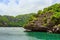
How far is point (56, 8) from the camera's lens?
94375 millimetres

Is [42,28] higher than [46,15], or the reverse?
[46,15]

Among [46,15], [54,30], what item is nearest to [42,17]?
[46,15]

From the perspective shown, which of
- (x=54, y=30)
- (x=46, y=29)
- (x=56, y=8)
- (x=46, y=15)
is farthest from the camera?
(x=56, y=8)

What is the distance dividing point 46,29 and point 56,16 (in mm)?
7652

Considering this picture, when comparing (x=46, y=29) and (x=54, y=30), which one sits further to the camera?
(x=46, y=29)

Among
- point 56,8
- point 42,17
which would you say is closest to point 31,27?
point 42,17

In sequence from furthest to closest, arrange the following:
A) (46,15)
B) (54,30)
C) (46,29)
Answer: (46,15) → (46,29) → (54,30)

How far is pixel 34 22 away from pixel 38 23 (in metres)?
1.88

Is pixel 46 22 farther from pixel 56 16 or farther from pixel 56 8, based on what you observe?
pixel 56 8

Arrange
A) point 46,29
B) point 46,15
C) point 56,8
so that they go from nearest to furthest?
point 46,29 → point 46,15 → point 56,8

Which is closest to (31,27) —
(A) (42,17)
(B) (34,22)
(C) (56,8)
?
(B) (34,22)

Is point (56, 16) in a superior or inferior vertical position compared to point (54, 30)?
superior

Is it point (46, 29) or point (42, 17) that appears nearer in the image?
point (46, 29)

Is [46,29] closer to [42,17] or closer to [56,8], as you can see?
[42,17]
